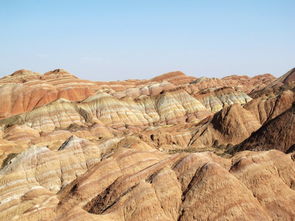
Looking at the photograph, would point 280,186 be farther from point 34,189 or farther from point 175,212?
point 34,189

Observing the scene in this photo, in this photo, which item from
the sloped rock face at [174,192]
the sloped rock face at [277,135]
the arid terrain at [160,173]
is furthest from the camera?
the sloped rock face at [277,135]

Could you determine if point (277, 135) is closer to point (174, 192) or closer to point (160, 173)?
point (160, 173)

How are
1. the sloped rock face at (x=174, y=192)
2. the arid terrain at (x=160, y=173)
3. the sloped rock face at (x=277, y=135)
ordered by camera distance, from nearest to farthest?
the sloped rock face at (x=174, y=192) < the arid terrain at (x=160, y=173) < the sloped rock face at (x=277, y=135)

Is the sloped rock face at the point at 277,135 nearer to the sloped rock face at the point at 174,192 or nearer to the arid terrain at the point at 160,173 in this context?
the arid terrain at the point at 160,173

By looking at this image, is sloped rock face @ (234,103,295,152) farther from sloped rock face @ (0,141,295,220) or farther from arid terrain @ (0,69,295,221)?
sloped rock face @ (0,141,295,220)

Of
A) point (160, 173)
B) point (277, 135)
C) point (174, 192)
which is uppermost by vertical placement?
point (160, 173)

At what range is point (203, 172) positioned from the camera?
33344 millimetres

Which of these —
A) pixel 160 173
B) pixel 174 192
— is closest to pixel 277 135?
pixel 160 173

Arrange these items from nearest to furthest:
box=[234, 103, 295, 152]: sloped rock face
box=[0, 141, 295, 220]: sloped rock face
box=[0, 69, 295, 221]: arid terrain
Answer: box=[0, 141, 295, 220]: sloped rock face, box=[0, 69, 295, 221]: arid terrain, box=[234, 103, 295, 152]: sloped rock face

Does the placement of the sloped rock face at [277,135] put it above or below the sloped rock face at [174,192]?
below

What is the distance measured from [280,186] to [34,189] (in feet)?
80.6

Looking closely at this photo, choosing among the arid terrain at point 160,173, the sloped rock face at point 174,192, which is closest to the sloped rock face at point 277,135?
the arid terrain at point 160,173

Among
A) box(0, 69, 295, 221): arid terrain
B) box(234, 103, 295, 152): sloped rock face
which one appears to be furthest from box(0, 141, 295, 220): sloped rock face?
box(234, 103, 295, 152): sloped rock face

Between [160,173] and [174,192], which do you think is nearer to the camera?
[174,192]
